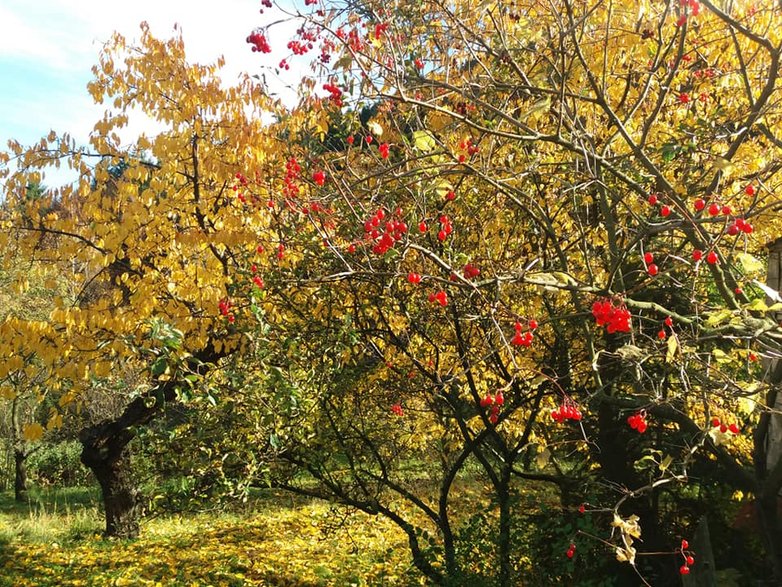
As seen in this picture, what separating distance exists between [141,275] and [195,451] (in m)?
1.89

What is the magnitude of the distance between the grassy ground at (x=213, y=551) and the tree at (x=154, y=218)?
9.47 feet

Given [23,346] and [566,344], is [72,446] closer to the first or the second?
[23,346]

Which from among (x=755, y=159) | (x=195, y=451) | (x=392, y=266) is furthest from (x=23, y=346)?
(x=755, y=159)

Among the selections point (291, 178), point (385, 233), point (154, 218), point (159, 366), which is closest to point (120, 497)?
point (154, 218)

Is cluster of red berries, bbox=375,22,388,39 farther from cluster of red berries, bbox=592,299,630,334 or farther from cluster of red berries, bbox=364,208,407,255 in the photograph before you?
cluster of red berries, bbox=592,299,630,334

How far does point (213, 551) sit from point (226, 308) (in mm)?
5400

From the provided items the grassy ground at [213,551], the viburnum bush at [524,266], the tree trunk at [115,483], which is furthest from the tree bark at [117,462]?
the viburnum bush at [524,266]

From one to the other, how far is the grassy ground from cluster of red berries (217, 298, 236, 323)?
8.77ft

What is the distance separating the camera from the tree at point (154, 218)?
5051 millimetres

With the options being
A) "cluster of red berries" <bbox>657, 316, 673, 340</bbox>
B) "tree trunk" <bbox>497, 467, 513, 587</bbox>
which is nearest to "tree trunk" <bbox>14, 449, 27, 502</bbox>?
"tree trunk" <bbox>497, 467, 513, 587</bbox>

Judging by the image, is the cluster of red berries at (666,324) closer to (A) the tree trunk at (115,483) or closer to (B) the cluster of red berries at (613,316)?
(B) the cluster of red berries at (613,316)

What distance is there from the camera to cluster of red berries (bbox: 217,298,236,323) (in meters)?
4.86

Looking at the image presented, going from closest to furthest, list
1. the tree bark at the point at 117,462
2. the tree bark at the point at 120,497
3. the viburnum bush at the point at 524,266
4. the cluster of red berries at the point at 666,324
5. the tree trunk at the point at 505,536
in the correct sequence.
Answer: the cluster of red berries at the point at 666,324
the viburnum bush at the point at 524,266
the tree trunk at the point at 505,536
the tree bark at the point at 117,462
the tree bark at the point at 120,497

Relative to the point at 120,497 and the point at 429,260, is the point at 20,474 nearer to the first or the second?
the point at 120,497
